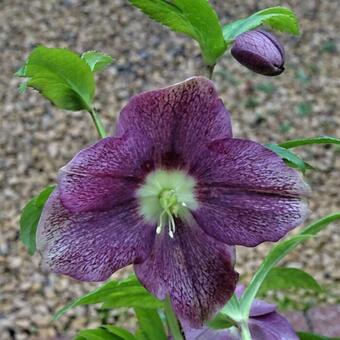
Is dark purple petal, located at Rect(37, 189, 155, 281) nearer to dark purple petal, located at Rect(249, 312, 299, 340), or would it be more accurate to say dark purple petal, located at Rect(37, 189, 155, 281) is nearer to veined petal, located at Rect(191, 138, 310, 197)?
veined petal, located at Rect(191, 138, 310, 197)

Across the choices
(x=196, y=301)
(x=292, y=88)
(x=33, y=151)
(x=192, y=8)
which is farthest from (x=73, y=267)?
(x=292, y=88)

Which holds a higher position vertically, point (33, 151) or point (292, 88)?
point (292, 88)

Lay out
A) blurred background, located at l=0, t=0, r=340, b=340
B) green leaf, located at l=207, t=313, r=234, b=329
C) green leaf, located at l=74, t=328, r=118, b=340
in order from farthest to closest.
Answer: blurred background, located at l=0, t=0, r=340, b=340
green leaf, located at l=74, t=328, r=118, b=340
green leaf, located at l=207, t=313, r=234, b=329

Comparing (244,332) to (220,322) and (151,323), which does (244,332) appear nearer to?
(220,322)

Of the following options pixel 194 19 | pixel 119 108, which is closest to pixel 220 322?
pixel 194 19

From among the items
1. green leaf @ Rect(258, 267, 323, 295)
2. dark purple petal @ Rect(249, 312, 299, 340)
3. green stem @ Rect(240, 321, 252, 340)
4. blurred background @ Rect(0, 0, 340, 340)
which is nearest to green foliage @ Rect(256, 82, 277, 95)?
blurred background @ Rect(0, 0, 340, 340)

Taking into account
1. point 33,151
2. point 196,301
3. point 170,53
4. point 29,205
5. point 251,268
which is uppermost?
point 170,53

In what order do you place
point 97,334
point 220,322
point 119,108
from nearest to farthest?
point 220,322 → point 97,334 → point 119,108

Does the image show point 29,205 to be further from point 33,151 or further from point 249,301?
point 33,151
